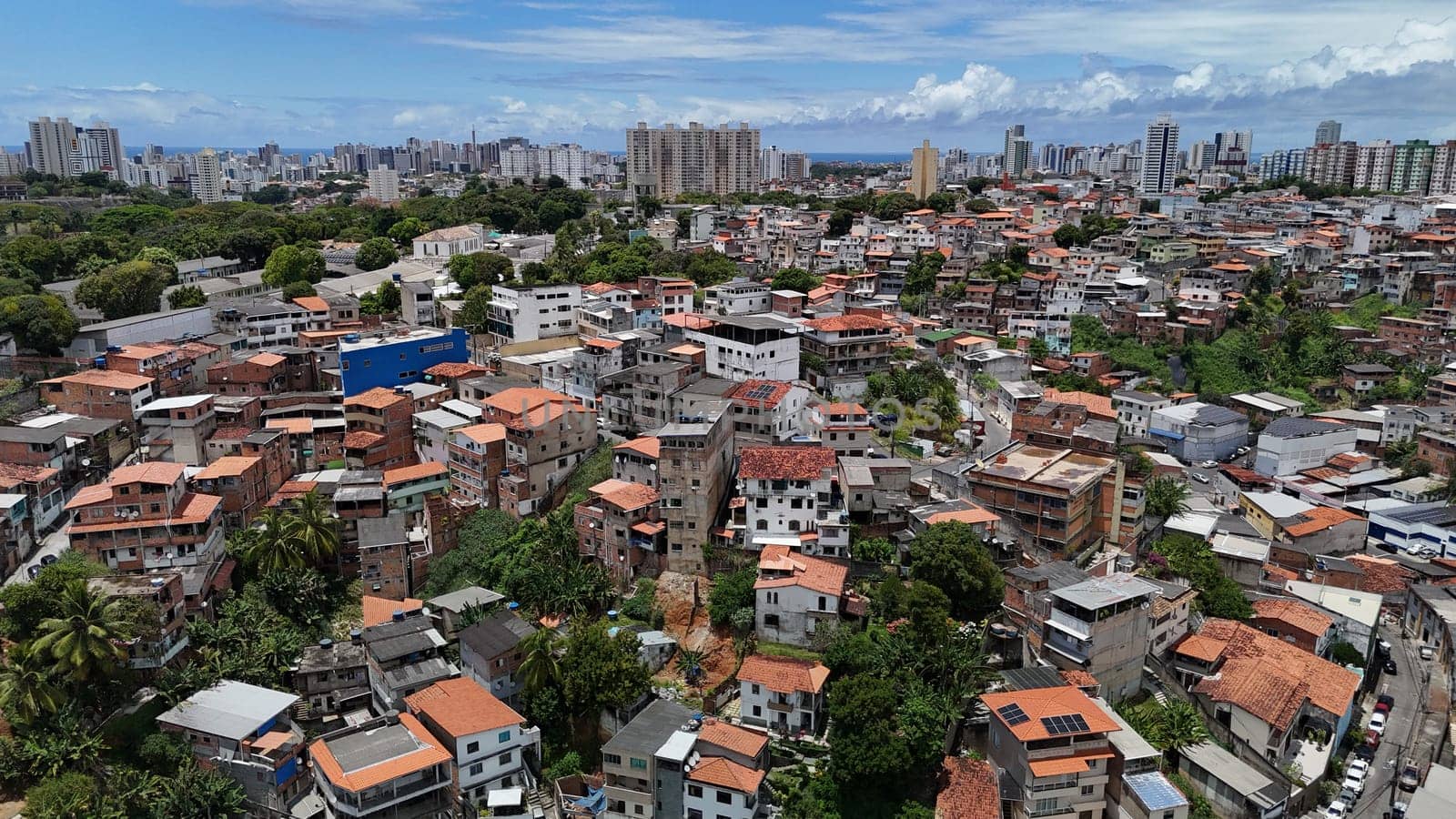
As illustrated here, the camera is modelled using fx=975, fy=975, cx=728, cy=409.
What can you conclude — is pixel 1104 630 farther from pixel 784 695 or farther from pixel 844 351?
pixel 844 351

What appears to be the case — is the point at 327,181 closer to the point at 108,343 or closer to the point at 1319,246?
the point at 108,343

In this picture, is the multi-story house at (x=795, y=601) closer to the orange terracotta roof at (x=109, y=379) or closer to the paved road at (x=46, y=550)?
the paved road at (x=46, y=550)

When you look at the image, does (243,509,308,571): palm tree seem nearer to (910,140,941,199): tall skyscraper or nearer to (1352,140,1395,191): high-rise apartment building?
(910,140,941,199): tall skyscraper

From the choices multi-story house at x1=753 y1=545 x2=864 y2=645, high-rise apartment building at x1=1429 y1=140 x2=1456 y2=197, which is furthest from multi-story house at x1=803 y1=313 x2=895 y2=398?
high-rise apartment building at x1=1429 y1=140 x2=1456 y2=197

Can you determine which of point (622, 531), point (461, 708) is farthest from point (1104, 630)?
point (461, 708)

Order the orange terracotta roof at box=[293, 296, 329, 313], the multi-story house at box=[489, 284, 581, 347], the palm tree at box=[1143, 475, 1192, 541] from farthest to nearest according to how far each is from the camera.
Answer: the orange terracotta roof at box=[293, 296, 329, 313]
the multi-story house at box=[489, 284, 581, 347]
the palm tree at box=[1143, 475, 1192, 541]

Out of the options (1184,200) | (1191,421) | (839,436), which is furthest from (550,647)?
(1184,200)
